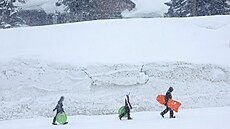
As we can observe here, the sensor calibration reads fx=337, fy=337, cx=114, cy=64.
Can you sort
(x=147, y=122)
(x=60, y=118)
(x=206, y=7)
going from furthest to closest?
1. (x=206, y=7)
2. (x=60, y=118)
3. (x=147, y=122)

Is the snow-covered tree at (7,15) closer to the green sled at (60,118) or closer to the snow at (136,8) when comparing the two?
the snow at (136,8)

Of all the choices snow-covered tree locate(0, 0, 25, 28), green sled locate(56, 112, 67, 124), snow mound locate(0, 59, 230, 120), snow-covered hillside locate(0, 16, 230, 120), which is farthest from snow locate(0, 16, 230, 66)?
snow-covered tree locate(0, 0, 25, 28)

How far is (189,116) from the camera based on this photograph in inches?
483

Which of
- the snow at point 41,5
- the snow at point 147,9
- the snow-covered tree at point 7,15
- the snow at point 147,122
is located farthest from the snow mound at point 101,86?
the snow at point 147,9

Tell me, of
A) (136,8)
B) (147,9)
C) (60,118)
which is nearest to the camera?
(60,118)

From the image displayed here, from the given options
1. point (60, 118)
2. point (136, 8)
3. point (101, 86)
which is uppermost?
point (136, 8)

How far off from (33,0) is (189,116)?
29210 millimetres

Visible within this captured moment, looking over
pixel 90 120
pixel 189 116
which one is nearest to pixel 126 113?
pixel 90 120

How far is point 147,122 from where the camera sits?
11406mm

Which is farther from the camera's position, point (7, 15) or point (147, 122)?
point (7, 15)

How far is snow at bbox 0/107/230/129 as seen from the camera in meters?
10.8

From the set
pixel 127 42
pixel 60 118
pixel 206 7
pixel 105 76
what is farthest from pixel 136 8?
pixel 60 118

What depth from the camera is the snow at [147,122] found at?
10.8 metres

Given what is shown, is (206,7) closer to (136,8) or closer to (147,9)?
(147,9)
